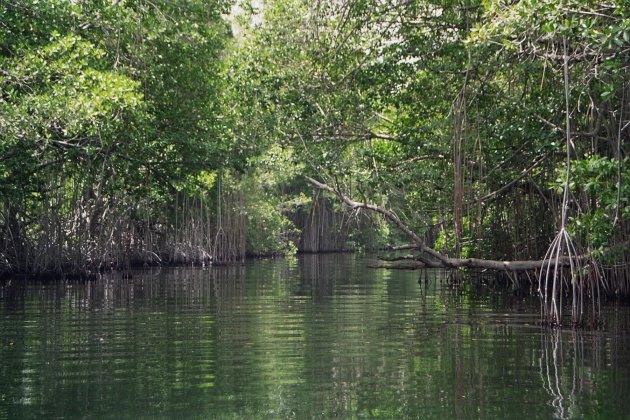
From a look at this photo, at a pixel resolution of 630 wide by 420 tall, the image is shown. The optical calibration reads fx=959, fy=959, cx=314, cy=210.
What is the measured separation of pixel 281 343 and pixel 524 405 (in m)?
3.38

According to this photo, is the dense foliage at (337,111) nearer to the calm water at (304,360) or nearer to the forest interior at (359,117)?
the forest interior at (359,117)

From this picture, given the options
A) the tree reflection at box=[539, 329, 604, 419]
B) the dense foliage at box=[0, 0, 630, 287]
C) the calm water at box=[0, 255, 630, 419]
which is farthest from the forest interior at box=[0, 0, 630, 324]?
the calm water at box=[0, 255, 630, 419]

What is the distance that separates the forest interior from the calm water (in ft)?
2.93

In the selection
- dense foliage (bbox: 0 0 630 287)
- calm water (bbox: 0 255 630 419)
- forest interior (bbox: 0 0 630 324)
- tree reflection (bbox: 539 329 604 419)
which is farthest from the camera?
dense foliage (bbox: 0 0 630 287)

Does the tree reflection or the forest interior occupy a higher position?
the forest interior

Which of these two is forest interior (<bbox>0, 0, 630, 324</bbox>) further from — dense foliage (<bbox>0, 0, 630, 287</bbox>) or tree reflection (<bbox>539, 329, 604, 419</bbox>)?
tree reflection (<bbox>539, 329, 604, 419</bbox>)

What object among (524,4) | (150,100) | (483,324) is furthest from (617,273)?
(150,100)

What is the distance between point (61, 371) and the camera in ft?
25.1

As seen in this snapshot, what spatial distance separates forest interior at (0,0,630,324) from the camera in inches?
434

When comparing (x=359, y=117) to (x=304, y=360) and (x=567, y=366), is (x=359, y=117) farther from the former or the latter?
(x=567, y=366)

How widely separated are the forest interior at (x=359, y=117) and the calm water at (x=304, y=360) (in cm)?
89

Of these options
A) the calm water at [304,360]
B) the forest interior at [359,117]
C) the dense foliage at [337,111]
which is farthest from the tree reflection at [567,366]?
the dense foliage at [337,111]

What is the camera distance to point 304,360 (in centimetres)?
815

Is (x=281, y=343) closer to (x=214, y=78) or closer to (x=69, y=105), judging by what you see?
(x=69, y=105)
